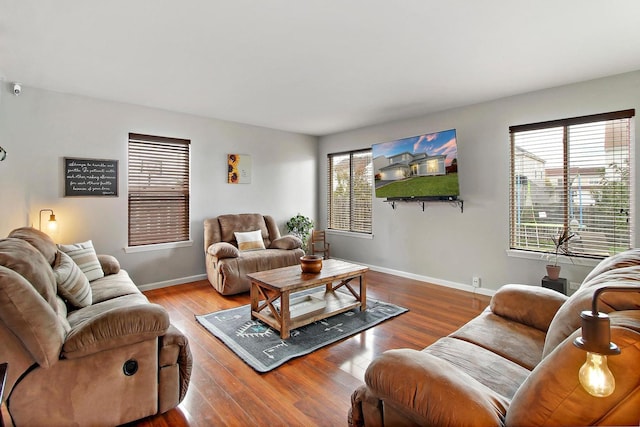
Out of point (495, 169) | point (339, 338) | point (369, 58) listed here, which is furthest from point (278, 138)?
point (339, 338)

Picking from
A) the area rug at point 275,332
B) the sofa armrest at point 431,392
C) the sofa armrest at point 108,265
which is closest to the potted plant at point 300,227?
the area rug at point 275,332

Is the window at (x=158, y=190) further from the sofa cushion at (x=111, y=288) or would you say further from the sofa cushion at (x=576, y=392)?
the sofa cushion at (x=576, y=392)

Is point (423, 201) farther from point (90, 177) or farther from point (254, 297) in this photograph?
point (90, 177)

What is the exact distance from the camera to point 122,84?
3504 millimetres

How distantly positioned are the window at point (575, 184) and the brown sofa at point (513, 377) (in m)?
1.95

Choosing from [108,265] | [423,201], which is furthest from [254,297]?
[423,201]

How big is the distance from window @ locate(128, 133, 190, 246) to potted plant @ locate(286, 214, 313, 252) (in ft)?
6.22

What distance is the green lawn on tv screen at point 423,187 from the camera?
4.18 meters

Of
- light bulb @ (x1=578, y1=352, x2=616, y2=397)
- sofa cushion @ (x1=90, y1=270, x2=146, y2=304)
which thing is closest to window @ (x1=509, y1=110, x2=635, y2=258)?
light bulb @ (x1=578, y1=352, x2=616, y2=397)

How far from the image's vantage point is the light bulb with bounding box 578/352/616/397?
2.41 feet

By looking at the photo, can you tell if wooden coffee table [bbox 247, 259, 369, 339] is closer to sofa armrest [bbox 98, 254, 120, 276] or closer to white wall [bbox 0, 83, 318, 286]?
sofa armrest [bbox 98, 254, 120, 276]

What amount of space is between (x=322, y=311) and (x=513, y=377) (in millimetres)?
2030

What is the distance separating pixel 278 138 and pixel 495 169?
3.67 meters

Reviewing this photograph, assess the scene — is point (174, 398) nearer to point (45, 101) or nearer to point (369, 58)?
point (369, 58)
